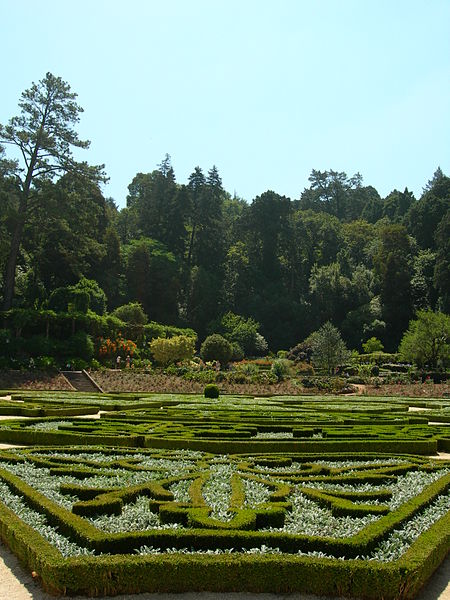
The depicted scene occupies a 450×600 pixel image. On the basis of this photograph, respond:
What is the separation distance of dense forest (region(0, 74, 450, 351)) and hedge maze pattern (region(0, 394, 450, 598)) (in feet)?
88.9

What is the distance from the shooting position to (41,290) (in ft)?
126

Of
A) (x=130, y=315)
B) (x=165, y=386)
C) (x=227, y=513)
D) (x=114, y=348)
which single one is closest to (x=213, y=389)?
(x=165, y=386)

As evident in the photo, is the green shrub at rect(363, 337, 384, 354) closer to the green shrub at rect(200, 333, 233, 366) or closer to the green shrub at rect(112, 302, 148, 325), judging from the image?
the green shrub at rect(200, 333, 233, 366)

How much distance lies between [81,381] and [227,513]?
73.8ft

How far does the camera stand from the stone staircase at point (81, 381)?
83.0ft

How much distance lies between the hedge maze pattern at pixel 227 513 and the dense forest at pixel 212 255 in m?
Answer: 27.1

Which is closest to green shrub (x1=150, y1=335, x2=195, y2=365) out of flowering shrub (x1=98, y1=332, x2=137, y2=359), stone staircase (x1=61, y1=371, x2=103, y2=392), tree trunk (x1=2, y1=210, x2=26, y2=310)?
flowering shrub (x1=98, y1=332, x2=137, y2=359)

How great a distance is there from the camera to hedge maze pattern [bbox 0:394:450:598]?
434 cm

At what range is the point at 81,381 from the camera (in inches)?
1056

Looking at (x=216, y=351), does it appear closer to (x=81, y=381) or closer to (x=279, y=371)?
(x=279, y=371)

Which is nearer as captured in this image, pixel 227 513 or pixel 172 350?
pixel 227 513

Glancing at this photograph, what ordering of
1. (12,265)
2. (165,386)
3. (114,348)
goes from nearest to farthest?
(165,386)
(12,265)
(114,348)

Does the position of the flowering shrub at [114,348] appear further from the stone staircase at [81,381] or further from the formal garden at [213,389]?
the stone staircase at [81,381]

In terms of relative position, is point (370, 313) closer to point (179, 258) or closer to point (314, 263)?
point (314, 263)
